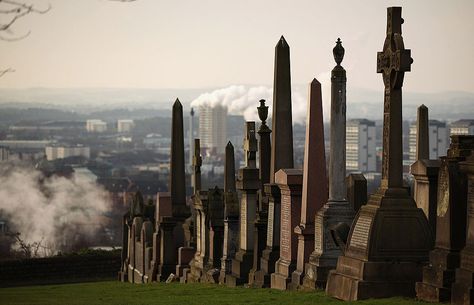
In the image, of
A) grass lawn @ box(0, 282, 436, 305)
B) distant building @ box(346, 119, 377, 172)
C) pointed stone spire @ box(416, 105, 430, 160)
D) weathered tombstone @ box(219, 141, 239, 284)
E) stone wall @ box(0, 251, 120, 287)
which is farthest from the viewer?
distant building @ box(346, 119, 377, 172)

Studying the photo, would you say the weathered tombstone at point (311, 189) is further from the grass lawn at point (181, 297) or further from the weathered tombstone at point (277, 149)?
the weathered tombstone at point (277, 149)

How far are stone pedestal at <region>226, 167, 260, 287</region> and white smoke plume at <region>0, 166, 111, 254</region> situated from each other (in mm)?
70524

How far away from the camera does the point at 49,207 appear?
5231 inches

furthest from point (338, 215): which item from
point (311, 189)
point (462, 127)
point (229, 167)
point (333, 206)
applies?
point (462, 127)

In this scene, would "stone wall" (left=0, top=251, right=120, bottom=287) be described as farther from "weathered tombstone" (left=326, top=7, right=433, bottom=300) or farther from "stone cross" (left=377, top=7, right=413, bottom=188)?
"stone cross" (left=377, top=7, right=413, bottom=188)

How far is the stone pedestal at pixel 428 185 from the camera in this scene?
22.0 m

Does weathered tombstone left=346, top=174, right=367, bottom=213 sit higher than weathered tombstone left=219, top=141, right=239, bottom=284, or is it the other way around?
weathered tombstone left=346, top=174, right=367, bottom=213

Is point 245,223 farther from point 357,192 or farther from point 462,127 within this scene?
point 462,127

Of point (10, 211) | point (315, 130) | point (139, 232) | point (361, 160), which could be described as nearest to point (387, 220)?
point (315, 130)

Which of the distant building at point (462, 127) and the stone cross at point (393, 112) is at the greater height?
the distant building at point (462, 127)

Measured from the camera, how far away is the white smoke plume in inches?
4528

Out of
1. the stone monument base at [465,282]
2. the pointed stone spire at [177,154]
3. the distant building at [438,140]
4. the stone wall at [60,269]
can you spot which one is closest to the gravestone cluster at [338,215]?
the stone monument base at [465,282]

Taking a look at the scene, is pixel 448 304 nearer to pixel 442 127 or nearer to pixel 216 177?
pixel 442 127

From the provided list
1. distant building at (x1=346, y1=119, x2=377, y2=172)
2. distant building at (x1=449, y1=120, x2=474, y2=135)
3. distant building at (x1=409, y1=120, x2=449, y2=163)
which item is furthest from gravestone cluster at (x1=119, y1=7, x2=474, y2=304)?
distant building at (x1=346, y1=119, x2=377, y2=172)
